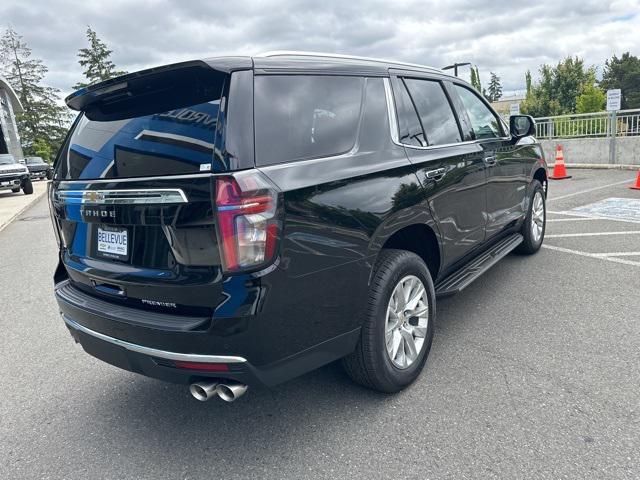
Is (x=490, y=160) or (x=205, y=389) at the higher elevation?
(x=490, y=160)

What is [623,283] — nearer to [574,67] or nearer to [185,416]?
[185,416]

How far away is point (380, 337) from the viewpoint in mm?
2643

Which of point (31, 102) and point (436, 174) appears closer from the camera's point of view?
point (436, 174)

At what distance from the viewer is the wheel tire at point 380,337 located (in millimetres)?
2604

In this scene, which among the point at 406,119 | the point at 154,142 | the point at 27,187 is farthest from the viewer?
the point at 27,187

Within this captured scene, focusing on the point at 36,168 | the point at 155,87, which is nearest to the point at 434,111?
the point at 155,87

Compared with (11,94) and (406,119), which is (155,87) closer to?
(406,119)

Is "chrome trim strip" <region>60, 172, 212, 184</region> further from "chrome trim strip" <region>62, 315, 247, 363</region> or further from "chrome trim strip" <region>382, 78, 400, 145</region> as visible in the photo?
"chrome trim strip" <region>382, 78, 400, 145</region>

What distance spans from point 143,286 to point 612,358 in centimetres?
284

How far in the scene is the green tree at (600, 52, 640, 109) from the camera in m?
71.4

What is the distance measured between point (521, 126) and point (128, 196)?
4.03m

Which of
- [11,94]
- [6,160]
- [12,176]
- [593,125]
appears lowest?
[593,125]

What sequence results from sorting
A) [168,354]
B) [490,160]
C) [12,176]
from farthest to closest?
1. [12,176]
2. [490,160]
3. [168,354]

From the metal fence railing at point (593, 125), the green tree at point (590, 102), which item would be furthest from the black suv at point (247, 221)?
the green tree at point (590, 102)
